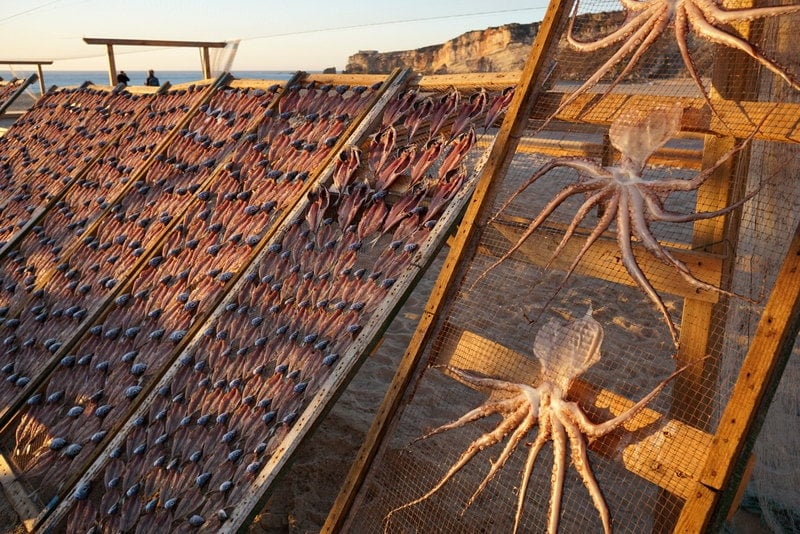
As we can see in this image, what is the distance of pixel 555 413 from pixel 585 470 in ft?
0.63

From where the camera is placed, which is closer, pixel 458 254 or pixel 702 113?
pixel 702 113

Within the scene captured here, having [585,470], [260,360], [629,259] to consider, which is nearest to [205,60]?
[260,360]

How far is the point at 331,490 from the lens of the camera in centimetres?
345

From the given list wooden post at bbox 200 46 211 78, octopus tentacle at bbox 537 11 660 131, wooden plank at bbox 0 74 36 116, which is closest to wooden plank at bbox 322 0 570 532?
octopus tentacle at bbox 537 11 660 131

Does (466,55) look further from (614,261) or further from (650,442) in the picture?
(650,442)

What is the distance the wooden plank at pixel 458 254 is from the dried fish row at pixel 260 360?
0.37m

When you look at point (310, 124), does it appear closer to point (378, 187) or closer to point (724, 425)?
point (378, 187)

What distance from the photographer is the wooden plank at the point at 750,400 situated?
1604 mm

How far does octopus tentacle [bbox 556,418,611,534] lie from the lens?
1749 millimetres

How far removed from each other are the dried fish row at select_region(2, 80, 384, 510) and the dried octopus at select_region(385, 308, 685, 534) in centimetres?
164

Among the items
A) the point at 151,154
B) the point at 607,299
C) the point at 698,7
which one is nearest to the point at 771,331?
the point at 698,7

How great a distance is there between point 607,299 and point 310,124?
3.59 m

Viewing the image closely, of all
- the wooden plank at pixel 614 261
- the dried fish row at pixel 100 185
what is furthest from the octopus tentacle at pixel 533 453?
the dried fish row at pixel 100 185

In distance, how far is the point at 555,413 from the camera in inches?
75.7
